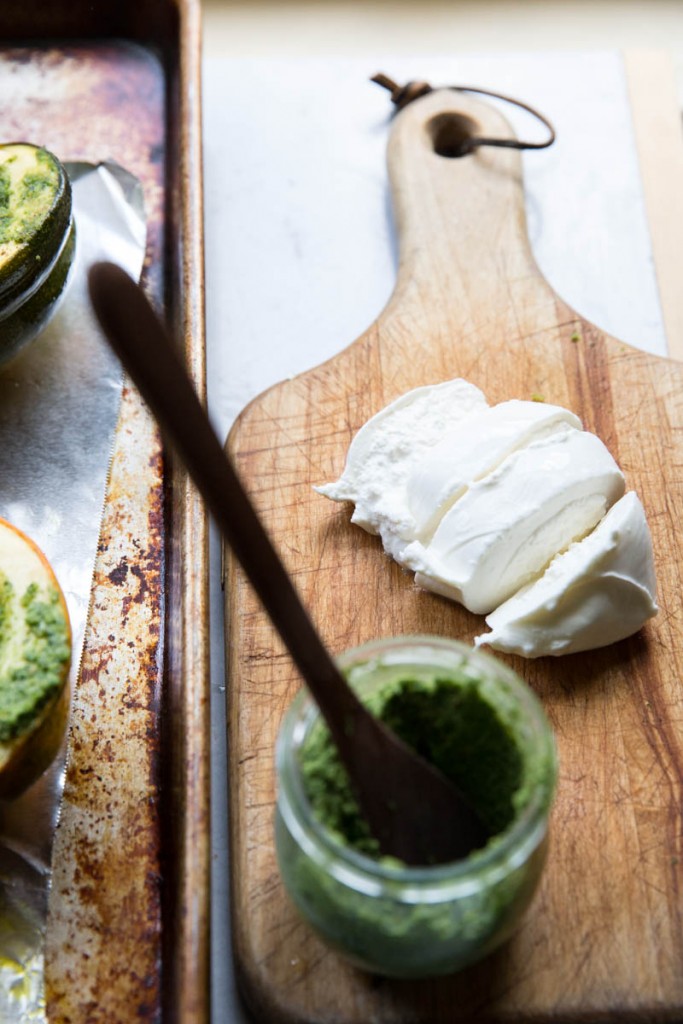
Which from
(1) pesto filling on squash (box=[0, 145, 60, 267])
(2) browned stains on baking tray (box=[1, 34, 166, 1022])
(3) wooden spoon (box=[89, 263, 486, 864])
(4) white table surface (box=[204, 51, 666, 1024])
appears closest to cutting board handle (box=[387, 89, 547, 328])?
(4) white table surface (box=[204, 51, 666, 1024])

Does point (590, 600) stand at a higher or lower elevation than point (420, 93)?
lower

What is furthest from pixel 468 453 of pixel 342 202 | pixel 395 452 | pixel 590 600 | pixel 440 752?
pixel 342 202

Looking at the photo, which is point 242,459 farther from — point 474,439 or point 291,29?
point 291,29

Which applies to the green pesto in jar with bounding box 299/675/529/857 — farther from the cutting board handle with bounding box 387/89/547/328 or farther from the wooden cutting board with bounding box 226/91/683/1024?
the cutting board handle with bounding box 387/89/547/328

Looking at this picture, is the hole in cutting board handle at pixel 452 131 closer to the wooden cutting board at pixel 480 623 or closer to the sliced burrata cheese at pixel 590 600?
the wooden cutting board at pixel 480 623

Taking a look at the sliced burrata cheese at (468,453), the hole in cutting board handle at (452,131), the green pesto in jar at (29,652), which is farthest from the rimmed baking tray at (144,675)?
the hole in cutting board handle at (452,131)

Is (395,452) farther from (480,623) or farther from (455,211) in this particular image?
A: (455,211)
